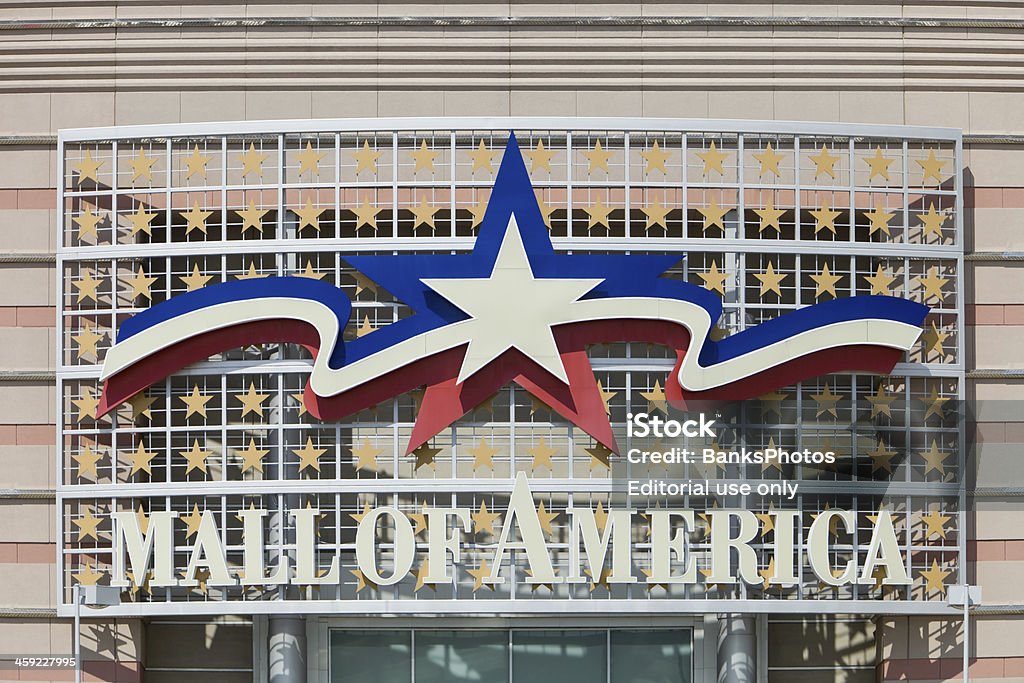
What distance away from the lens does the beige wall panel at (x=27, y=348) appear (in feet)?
79.0

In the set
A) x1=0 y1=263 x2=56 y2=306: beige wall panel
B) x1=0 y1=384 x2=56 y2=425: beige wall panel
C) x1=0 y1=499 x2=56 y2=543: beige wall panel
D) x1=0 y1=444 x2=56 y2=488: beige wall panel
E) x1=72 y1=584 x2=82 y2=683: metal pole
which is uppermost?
x1=0 y1=263 x2=56 y2=306: beige wall panel

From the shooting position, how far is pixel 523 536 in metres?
22.3

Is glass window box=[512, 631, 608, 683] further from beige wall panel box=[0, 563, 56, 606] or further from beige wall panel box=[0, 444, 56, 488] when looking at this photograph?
beige wall panel box=[0, 444, 56, 488]

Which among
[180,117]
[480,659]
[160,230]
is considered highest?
[180,117]

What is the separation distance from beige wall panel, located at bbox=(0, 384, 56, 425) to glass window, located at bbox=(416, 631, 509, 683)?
7.56 m

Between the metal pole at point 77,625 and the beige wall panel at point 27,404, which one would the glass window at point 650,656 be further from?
the beige wall panel at point 27,404

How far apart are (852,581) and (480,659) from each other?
6563 mm

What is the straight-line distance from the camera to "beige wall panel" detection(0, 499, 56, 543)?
23.9 meters

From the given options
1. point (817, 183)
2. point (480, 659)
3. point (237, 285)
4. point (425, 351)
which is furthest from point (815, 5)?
point (480, 659)

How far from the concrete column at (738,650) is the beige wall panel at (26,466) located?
11.9 m

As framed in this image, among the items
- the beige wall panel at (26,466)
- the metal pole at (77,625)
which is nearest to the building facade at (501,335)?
the beige wall panel at (26,466)

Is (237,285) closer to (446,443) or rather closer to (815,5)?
(446,443)

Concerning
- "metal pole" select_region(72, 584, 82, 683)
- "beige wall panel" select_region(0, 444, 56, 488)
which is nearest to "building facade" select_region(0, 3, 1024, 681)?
"beige wall panel" select_region(0, 444, 56, 488)

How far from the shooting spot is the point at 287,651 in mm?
23359
